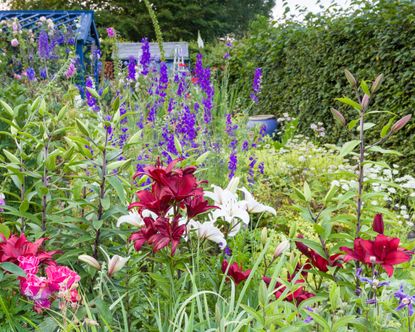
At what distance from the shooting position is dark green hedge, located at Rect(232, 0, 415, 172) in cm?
582

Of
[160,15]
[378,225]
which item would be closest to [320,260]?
[378,225]

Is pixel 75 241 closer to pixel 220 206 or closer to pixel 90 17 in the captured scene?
pixel 220 206

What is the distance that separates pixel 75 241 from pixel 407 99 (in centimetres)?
485

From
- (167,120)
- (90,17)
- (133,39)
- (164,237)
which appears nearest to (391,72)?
(167,120)

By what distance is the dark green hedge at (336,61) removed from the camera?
5816 mm

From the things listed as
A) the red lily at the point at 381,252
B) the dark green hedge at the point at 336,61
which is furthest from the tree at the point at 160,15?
the red lily at the point at 381,252

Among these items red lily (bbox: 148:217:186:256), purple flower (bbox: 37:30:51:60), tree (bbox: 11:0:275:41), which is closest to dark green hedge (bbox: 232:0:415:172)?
purple flower (bbox: 37:30:51:60)

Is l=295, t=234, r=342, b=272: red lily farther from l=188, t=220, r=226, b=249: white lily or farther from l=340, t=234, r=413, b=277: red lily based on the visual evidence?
l=188, t=220, r=226, b=249: white lily

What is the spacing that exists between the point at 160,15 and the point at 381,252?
26916mm

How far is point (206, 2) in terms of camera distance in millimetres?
29312

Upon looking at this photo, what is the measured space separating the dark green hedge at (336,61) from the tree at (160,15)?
55.4 ft

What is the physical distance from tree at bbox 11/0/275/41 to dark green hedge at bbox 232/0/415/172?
665 inches

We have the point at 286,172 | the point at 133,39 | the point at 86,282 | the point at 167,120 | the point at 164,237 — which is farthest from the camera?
the point at 133,39

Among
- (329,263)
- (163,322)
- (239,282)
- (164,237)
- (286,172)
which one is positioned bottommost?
(286,172)
